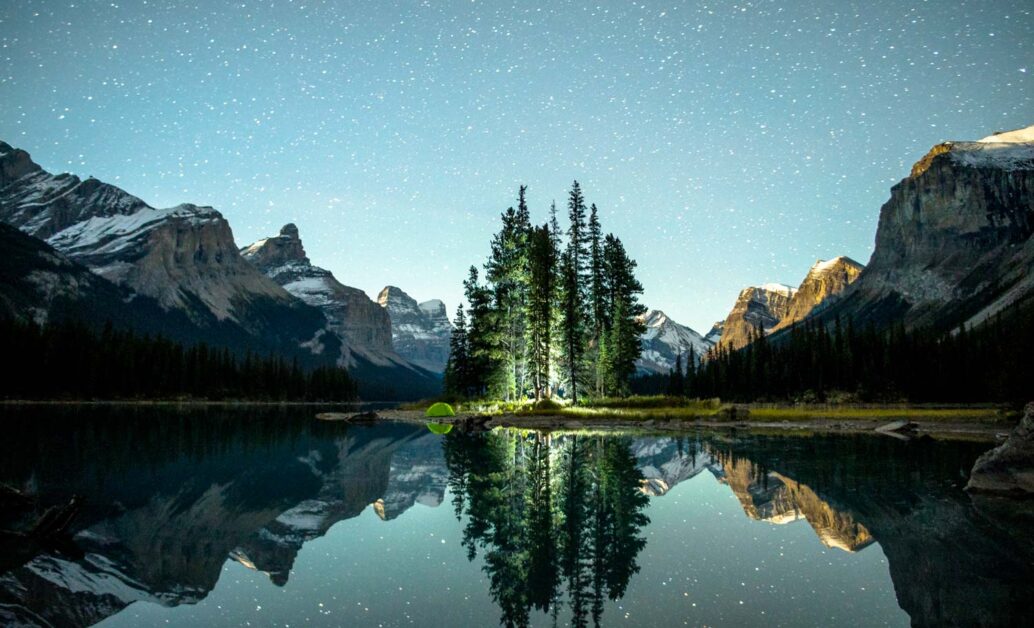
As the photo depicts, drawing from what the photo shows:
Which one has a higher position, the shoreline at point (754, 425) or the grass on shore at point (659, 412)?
the grass on shore at point (659, 412)

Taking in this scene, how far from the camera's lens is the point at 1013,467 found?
17.8 m

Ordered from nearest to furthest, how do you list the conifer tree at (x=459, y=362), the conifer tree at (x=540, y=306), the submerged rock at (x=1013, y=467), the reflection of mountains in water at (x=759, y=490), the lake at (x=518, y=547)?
the lake at (x=518, y=547), the reflection of mountains in water at (x=759, y=490), the submerged rock at (x=1013, y=467), the conifer tree at (x=540, y=306), the conifer tree at (x=459, y=362)

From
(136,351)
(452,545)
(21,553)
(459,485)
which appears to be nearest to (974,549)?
(452,545)

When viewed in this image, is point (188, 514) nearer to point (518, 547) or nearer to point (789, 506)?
point (518, 547)

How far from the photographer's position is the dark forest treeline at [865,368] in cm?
9294

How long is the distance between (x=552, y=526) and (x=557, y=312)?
4492 cm

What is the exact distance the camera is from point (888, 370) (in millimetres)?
102812

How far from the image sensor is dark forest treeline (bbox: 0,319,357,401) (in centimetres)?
10056

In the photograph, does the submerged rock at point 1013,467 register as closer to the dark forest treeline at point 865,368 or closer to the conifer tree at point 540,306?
the conifer tree at point 540,306

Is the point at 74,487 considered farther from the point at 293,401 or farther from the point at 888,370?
the point at 293,401

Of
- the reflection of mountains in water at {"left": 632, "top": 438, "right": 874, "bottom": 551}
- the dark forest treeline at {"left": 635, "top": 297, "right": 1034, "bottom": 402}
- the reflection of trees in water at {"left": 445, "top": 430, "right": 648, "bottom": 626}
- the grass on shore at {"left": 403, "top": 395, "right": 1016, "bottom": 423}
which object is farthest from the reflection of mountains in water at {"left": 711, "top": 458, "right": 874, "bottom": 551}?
the dark forest treeline at {"left": 635, "top": 297, "right": 1034, "bottom": 402}

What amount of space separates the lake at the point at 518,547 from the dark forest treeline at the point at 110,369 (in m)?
97.4

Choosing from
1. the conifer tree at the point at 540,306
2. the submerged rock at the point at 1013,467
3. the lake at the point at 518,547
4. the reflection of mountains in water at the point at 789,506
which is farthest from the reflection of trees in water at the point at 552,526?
the conifer tree at the point at 540,306

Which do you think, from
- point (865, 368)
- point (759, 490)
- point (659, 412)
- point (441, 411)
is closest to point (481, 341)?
point (441, 411)
